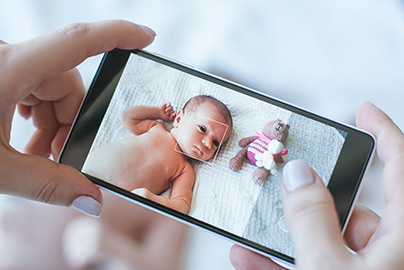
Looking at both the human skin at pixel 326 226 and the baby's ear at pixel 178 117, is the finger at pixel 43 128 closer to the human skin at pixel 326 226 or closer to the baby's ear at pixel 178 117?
the baby's ear at pixel 178 117

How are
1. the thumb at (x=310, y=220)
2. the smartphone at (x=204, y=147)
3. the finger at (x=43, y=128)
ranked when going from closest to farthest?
the thumb at (x=310, y=220) < the smartphone at (x=204, y=147) < the finger at (x=43, y=128)

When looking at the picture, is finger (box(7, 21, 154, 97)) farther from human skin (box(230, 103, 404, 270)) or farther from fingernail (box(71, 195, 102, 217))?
human skin (box(230, 103, 404, 270))

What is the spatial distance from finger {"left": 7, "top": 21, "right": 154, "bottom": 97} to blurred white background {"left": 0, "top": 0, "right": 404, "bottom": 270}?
0.15 meters

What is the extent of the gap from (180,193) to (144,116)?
92 millimetres

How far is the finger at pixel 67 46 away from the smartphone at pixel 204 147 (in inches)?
0.8

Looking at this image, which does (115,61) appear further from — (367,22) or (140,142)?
(367,22)

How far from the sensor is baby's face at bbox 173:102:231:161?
1.26 feet

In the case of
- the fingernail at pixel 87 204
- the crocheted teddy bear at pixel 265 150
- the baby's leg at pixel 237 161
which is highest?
the crocheted teddy bear at pixel 265 150

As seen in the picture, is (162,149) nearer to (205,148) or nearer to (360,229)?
(205,148)

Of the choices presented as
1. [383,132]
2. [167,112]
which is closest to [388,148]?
[383,132]

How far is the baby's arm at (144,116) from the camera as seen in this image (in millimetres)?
390

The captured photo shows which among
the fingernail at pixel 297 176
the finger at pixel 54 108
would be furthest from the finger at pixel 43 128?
the fingernail at pixel 297 176

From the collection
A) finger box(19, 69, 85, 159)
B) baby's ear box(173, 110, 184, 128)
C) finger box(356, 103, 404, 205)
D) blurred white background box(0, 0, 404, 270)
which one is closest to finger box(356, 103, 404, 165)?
finger box(356, 103, 404, 205)

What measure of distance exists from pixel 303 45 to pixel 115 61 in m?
0.28
